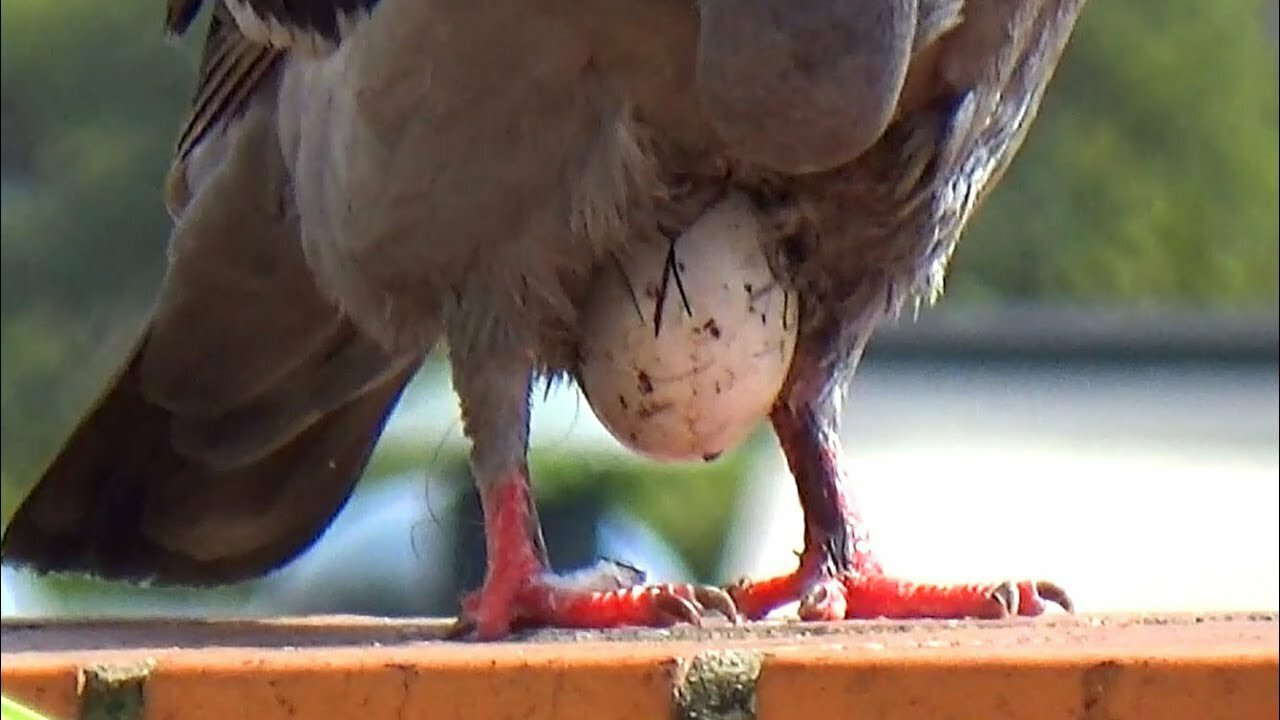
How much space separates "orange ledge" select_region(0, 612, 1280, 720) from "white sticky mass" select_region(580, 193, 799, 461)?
2.32ft

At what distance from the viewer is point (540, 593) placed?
2.83m

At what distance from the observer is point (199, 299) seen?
368 centimetres

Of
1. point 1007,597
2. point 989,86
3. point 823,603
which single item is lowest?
point 823,603

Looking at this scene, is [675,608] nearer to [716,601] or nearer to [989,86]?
[716,601]

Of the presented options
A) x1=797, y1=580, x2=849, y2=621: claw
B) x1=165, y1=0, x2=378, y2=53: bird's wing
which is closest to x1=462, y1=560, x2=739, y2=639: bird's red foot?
x1=797, y1=580, x2=849, y2=621: claw

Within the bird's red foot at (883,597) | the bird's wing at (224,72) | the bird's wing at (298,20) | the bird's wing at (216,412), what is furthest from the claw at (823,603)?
the bird's wing at (224,72)

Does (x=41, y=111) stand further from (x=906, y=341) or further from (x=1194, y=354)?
(x=1194, y=354)

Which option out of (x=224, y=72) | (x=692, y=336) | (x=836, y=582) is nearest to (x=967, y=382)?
(x=224, y=72)

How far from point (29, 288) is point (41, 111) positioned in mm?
1466

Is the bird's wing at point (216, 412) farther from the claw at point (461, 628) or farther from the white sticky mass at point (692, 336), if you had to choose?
the claw at point (461, 628)

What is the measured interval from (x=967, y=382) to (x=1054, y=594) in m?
5.92

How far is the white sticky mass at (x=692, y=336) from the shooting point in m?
2.87

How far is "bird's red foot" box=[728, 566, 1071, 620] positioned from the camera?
112 inches

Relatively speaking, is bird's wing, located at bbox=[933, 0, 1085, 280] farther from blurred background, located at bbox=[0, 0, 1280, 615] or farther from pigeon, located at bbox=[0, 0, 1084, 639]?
blurred background, located at bbox=[0, 0, 1280, 615]
